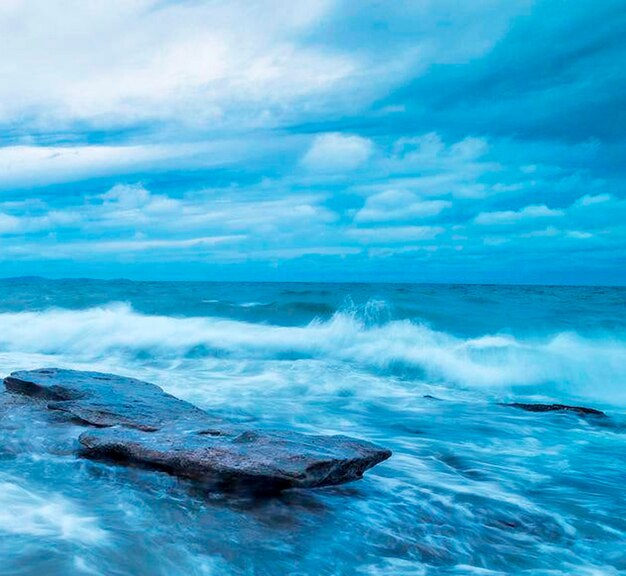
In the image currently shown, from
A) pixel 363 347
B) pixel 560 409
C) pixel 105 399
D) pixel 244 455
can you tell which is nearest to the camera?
pixel 244 455

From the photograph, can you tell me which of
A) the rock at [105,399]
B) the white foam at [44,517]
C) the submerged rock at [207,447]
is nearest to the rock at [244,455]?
the submerged rock at [207,447]

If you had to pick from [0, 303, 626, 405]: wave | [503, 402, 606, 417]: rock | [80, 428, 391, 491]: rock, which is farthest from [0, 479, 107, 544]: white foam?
[0, 303, 626, 405]: wave

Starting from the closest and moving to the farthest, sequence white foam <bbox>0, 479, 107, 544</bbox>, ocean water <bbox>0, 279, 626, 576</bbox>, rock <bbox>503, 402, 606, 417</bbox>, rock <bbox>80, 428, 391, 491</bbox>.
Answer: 1. ocean water <bbox>0, 279, 626, 576</bbox>
2. white foam <bbox>0, 479, 107, 544</bbox>
3. rock <bbox>80, 428, 391, 491</bbox>
4. rock <bbox>503, 402, 606, 417</bbox>

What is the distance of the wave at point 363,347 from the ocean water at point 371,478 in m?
0.10

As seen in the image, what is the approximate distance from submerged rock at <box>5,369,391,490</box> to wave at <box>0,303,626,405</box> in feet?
25.1

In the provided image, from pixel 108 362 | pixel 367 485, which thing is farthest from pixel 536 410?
pixel 108 362

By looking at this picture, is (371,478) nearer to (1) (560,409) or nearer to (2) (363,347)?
(1) (560,409)

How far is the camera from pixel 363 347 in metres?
16.7

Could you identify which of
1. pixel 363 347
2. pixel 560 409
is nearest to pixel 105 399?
pixel 560 409

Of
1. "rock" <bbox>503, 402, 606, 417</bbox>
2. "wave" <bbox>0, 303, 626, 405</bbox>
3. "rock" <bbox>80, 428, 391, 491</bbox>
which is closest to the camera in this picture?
"rock" <bbox>80, 428, 391, 491</bbox>

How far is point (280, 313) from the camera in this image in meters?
22.7

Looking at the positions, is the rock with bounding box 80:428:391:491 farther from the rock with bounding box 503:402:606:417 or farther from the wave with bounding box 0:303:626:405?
the wave with bounding box 0:303:626:405

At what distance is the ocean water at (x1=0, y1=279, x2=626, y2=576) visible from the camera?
4.14 m

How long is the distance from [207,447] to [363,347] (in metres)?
11.7
